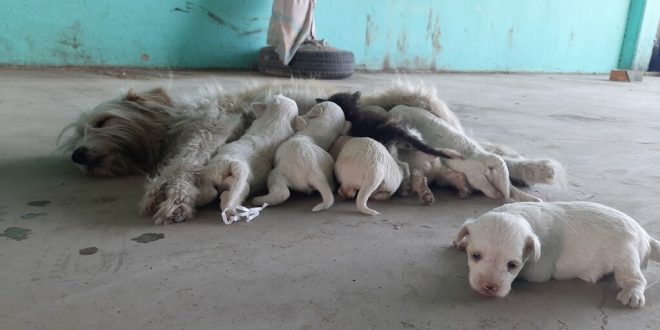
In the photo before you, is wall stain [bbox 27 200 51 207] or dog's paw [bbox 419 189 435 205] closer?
wall stain [bbox 27 200 51 207]

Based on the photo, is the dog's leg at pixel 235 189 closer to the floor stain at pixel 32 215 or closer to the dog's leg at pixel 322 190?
the dog's leg at pixel 322 190

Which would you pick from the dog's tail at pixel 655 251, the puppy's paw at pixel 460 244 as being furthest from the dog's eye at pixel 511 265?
the dog's tail at pixel 655 251

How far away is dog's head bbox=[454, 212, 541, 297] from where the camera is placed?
1.31 meters

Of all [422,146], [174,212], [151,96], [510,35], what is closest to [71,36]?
[151,96]

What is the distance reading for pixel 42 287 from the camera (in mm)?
1320

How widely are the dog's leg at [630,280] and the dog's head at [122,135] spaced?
1.94 metres

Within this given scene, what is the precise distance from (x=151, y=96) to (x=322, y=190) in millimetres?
1110

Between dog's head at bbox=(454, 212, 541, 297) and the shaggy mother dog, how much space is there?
101 cm

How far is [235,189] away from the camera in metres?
1.85

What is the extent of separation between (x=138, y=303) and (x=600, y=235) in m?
1.29

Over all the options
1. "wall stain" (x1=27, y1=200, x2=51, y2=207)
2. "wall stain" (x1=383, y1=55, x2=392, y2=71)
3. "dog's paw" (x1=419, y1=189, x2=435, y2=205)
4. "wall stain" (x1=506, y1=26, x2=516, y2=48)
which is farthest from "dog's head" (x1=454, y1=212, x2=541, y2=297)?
"wall stain" (x1=506, y1=26, x2=516, y2=48)

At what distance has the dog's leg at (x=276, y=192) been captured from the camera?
1.95 metres

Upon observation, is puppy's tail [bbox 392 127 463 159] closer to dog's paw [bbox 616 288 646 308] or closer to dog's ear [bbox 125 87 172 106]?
dog's paw [bbox 616 288 646 308]

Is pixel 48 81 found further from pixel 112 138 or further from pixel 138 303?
pixel 138 303
